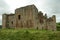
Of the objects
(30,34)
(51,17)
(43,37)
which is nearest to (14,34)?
(30,34)

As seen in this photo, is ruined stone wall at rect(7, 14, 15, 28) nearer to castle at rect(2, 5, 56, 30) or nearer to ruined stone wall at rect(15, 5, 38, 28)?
castle at rect(2, 5, 56, 30)

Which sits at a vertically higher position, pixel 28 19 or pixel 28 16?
pixel 28 16

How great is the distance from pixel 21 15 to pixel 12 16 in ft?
14.0

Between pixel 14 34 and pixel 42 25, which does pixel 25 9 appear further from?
pixel 14 34

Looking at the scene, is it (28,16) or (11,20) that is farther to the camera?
(11,20)

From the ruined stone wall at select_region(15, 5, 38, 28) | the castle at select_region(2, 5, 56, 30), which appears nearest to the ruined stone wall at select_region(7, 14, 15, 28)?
the castle at select_region(2, 5, 56, 30)

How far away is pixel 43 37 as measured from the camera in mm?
16797

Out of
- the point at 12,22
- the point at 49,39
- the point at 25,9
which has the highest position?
the point at 25,9

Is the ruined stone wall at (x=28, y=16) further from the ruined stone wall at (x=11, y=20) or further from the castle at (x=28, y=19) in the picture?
the ruined stone wall at (x=11, y=20)

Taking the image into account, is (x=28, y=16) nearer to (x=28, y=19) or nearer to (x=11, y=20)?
(x=28, y=19)

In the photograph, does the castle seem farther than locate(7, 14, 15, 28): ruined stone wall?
No

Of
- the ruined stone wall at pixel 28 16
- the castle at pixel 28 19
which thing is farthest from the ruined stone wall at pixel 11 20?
the ruined stone wall at pixel 28 16

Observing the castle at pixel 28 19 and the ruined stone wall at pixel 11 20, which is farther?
the ruined stone wall at pixel 11 20

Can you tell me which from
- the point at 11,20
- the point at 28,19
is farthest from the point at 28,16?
the point at 11,20
